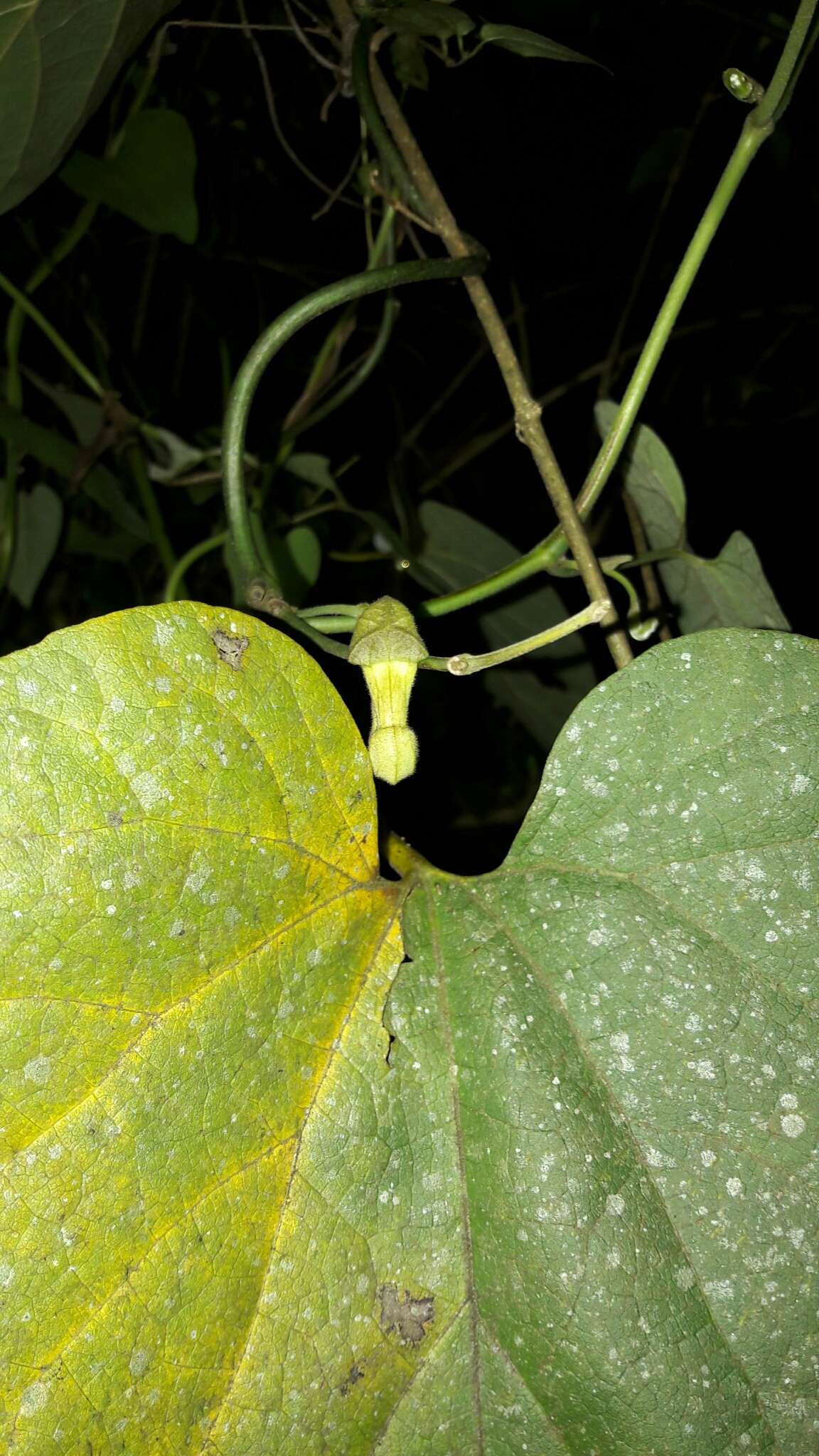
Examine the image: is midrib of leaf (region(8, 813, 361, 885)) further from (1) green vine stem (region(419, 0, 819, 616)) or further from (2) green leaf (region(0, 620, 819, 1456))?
(1) green vine stem (region(419, 0, 819, 616))

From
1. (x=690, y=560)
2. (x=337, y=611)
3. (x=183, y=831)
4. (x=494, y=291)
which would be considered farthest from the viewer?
(x=494, y=291)

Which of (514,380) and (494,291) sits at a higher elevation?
(514,380)

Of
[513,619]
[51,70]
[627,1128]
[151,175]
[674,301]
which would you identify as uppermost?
[51,70]

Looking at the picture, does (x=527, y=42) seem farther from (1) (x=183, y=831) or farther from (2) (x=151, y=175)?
(1) (x=183, y=831)

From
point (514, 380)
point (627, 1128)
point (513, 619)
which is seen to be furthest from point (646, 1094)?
point (513, 619)

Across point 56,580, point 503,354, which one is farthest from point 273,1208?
point 56,580

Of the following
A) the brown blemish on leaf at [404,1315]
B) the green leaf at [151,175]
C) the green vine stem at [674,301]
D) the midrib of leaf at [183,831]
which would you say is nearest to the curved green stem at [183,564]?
the green leaf at [151,175]

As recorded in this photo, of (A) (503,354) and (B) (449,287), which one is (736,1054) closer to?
(A) (503,354)
